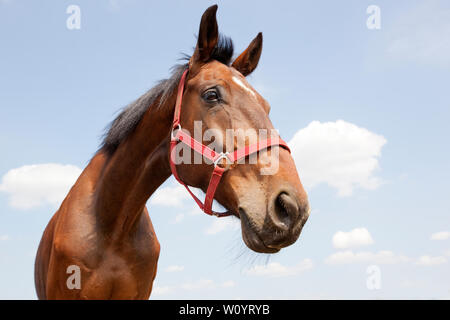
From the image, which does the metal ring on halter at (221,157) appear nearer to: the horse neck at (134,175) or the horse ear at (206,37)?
the horse neck at (134,175)

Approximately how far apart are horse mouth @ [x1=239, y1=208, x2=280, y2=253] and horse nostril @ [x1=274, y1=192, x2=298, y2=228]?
0.81 ft

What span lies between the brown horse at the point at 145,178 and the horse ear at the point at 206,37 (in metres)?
0.01

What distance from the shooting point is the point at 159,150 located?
13.9 ft

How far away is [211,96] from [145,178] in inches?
53.5

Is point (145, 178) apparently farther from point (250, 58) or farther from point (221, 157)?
point (250, 58)

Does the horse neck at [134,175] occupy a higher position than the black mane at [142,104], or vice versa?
the black mane at [142,104]

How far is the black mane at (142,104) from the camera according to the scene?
4.21 metres

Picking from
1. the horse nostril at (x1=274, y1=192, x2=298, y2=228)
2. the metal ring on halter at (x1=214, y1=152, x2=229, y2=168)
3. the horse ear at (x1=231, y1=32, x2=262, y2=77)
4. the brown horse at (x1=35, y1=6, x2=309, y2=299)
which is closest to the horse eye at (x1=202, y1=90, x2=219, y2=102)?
the brown horse at (x1=35, y1=6, x2=309, y2=299)

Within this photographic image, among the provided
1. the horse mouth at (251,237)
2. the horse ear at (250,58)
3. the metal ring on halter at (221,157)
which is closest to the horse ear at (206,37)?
the horse ear at (250,58)

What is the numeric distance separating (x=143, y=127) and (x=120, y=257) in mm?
1565

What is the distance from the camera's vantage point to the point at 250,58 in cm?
472

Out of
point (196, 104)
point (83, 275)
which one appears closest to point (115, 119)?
point (196, 104)

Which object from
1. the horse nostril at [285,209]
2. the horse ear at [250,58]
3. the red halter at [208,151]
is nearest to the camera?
the horse nostril at [285,209]
